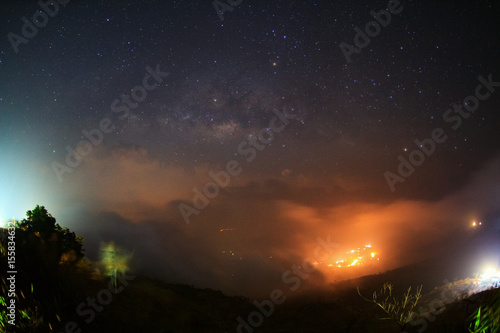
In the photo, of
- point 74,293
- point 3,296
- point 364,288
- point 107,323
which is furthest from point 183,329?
point 364,288

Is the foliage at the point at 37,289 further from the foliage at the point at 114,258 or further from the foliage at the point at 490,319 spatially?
the foliage at the point at 114,258

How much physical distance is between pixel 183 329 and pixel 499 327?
15.7m

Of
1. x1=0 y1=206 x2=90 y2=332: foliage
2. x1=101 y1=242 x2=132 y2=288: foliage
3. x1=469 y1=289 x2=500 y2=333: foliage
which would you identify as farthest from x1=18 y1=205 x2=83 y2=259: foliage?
x1=469 y1=289 x2=500 y2=333: foliage

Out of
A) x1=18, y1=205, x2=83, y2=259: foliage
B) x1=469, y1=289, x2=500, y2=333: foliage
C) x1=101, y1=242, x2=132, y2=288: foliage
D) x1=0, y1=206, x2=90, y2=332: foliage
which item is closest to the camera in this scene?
x1=469, y1=289, x2=500, y2=333: foliage

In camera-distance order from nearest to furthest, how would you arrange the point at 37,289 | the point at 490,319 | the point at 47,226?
the point at 490,319 → the point at 37,289 → the point at 47,226

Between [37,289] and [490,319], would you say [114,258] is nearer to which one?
[37,289]

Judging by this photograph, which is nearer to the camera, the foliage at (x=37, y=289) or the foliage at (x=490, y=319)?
the foliage at (x=490, y=319)

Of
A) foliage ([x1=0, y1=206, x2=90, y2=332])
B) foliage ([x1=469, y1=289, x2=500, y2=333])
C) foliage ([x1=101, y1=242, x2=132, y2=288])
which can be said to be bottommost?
foliage ([x1=469, y1=289, x2=500, y2=333])

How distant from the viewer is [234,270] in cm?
13025

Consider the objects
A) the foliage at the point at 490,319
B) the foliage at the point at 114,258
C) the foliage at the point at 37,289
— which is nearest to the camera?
the foliage at the point at 490,319

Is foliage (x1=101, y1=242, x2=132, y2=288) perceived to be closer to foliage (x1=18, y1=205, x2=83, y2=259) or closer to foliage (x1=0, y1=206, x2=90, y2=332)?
foliage (x1=18, y1=205, x2=83, y2=259)

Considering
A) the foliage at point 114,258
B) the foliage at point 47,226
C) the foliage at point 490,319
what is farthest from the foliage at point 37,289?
the foliage at point 114,258

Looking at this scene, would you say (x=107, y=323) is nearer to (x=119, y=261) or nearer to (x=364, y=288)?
(x=119, y=261)

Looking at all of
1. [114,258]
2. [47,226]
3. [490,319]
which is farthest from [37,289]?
[114,258]
